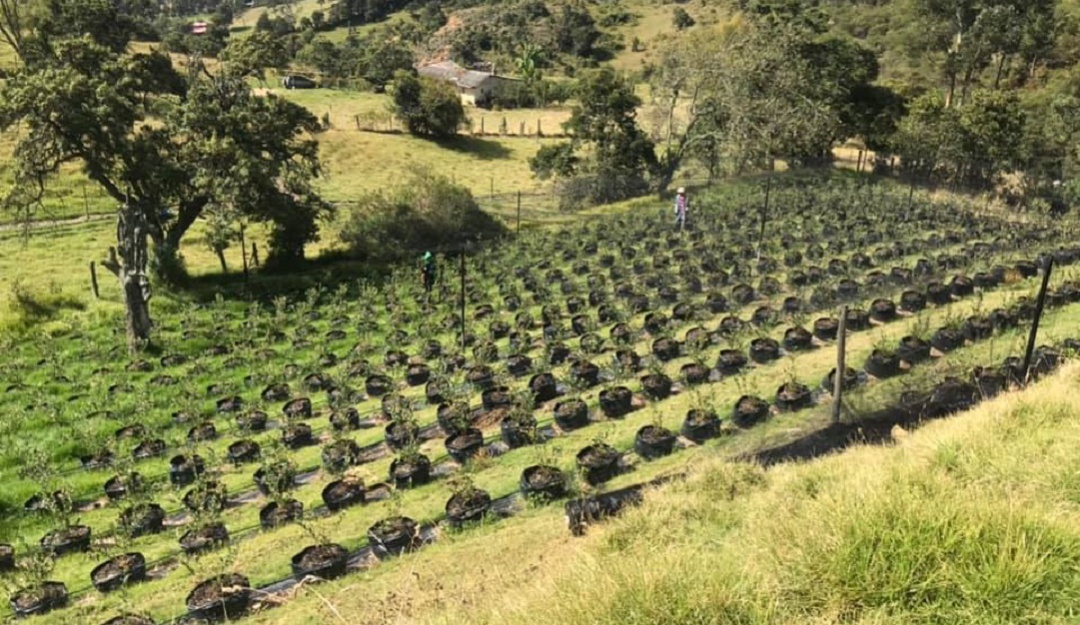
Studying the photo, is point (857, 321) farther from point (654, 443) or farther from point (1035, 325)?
point (654, 443)

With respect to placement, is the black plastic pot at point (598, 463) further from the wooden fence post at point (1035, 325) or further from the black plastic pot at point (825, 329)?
the black plastic pot at point (825, 329)

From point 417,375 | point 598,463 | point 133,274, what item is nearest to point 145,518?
point 417,375

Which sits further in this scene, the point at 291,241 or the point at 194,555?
→ the point at 291,241

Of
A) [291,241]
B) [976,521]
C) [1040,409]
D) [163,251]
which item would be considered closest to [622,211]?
[291,241]

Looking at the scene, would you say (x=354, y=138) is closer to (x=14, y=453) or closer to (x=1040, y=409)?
(x=14, y=453)

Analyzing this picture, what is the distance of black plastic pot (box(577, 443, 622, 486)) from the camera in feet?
28.1

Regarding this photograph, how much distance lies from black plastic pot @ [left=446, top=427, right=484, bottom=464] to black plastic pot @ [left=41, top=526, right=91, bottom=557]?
4.36 meters

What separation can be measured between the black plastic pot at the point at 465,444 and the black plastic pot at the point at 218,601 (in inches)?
131

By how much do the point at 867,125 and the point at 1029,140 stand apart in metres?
6.79

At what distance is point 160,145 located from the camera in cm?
1908

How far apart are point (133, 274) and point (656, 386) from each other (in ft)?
35.7

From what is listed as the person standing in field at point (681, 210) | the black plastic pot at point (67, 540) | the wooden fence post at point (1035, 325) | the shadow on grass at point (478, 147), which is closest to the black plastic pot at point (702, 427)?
the wooden fence post at point (1035, 325)

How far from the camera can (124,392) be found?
1283 cm

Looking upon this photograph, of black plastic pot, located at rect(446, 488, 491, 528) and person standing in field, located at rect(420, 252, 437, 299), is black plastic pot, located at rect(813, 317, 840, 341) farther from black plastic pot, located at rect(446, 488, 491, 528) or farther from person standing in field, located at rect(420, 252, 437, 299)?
person standing in field, located at rect(420, 252, 437, 299)
